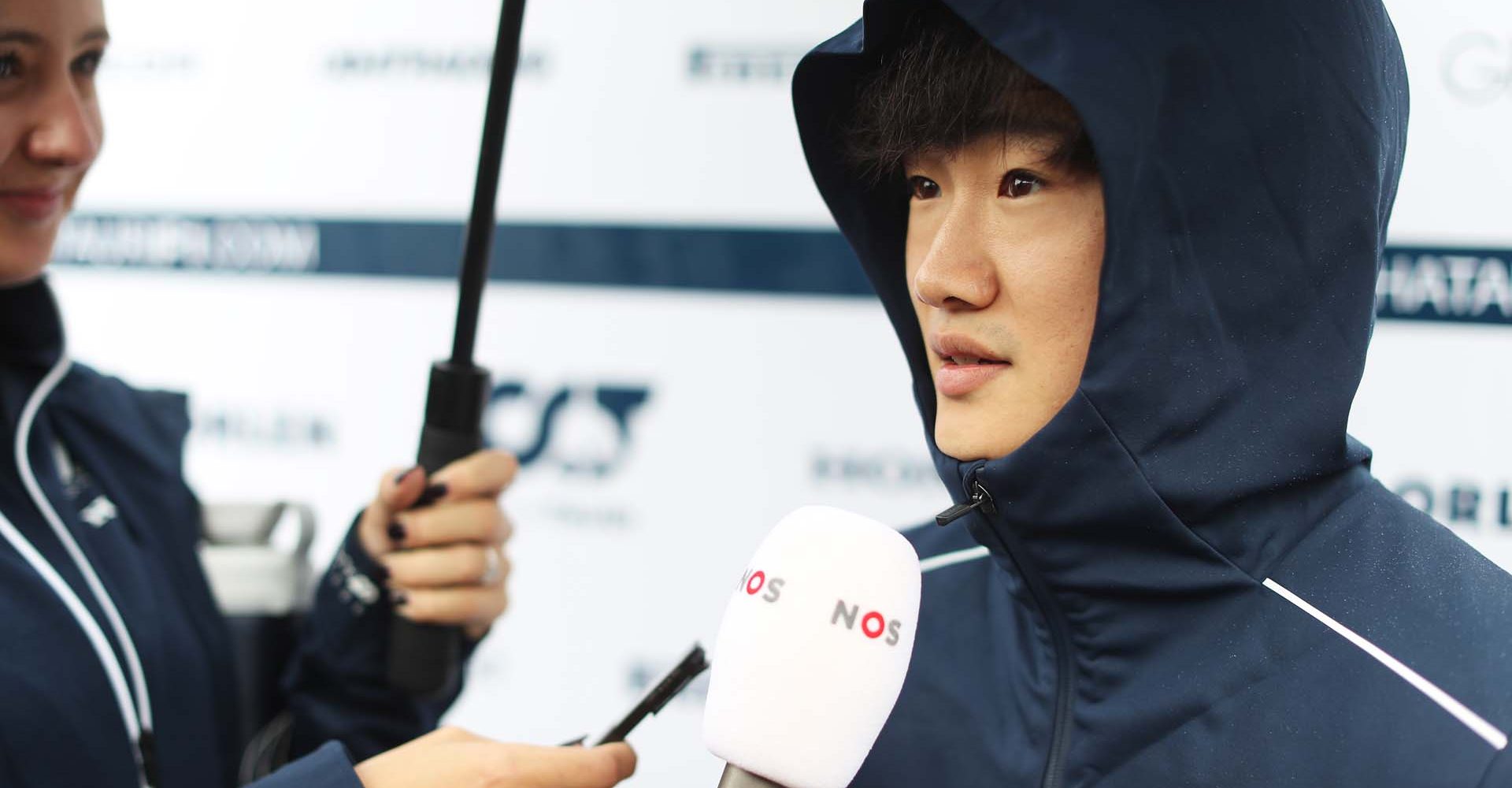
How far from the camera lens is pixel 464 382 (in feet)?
3.04

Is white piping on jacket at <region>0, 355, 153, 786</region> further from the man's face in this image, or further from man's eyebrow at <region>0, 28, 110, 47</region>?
the man's face

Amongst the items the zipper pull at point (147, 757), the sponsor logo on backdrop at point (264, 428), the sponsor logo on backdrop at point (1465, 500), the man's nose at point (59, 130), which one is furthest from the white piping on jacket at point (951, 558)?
the sponsor logo on backdrop at point (264, 428)

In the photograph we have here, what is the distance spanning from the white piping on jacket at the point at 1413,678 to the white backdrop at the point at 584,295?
87 cm

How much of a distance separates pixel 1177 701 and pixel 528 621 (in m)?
1.24

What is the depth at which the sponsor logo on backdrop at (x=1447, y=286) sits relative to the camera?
4.49ft

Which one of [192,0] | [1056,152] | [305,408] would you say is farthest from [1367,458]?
[192,0]

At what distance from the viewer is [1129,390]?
2.01 feet

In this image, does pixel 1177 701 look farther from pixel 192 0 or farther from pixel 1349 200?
pixel 192 0

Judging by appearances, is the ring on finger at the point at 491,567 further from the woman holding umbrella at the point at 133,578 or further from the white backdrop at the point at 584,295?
the white backdrop at the point at 584,295

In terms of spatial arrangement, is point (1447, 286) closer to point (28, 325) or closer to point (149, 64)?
point (28, 325)

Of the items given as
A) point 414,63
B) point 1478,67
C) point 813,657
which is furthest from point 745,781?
point 414,63

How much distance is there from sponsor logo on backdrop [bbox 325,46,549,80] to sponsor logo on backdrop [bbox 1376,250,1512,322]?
1.16m

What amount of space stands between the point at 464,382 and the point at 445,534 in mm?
125

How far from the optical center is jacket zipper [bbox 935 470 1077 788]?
0.65 meters
